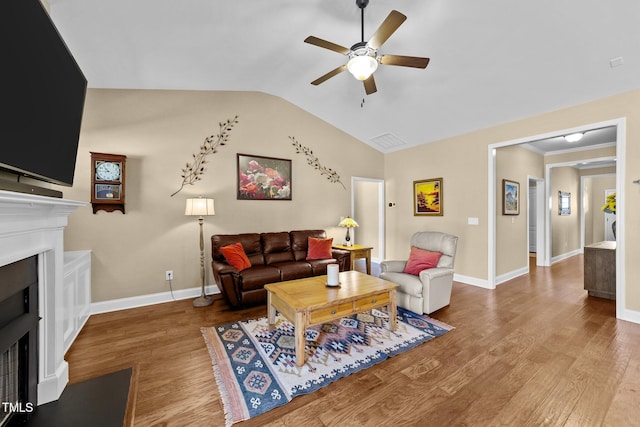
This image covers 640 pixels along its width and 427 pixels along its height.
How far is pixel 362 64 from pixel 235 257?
8.92 ft

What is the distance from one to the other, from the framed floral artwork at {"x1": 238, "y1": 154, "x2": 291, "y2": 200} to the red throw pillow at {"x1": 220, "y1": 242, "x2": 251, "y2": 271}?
98cm

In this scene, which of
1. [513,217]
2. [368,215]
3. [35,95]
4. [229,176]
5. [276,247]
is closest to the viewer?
[35,95]

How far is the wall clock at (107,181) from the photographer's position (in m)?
3.19

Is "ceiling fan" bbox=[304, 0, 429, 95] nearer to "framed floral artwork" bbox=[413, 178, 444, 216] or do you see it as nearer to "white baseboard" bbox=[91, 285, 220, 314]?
"framed floral artwork" bbox=[413, 178, 444, 216]

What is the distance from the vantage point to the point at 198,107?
3.89 m

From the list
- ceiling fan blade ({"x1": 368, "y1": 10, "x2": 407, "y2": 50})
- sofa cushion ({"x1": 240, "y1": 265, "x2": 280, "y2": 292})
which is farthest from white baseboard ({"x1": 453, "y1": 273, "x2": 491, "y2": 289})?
ceiling fan blade ({"x1": 368, "y1": 10, "x2": 407, "y2": 50})

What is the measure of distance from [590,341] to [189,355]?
12.2 feet

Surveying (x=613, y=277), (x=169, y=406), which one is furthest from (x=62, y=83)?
(x=613, y=277)

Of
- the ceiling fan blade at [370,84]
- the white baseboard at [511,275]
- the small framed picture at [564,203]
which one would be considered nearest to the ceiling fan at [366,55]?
the ceiling fan blade at [370,84]

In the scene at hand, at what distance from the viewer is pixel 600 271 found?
3668 millimetres

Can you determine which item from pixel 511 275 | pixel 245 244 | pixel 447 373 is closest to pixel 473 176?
pixel 511 275

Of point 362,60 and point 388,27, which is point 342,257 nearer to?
point 362,60

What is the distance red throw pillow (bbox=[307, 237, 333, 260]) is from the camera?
430 centimetres

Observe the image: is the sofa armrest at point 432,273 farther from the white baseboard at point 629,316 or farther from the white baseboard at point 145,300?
the white baseboard at point 145,300
